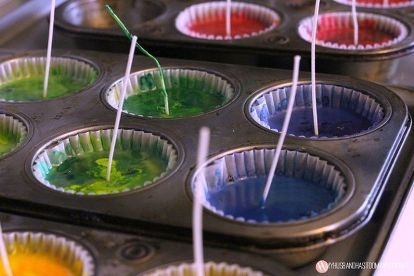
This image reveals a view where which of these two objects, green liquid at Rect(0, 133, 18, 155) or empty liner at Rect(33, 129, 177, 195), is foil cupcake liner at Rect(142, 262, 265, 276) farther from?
green liquid at Rect(0, 133, 18, 155)

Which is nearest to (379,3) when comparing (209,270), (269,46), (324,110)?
(269,46)

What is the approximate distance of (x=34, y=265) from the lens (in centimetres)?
129

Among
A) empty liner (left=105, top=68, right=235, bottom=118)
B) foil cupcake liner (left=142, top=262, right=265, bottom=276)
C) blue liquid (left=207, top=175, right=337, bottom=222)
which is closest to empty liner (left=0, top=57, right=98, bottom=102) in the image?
empty liner (left=105, top=68, right=235, bottom=118)

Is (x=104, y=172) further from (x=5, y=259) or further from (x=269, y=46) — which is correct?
(x=269, y=46)

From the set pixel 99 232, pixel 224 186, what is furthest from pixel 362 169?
pixel 99 232

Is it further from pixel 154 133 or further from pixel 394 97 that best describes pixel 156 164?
pixel 394 97

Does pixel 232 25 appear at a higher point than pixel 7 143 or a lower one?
higher

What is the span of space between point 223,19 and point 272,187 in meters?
1.22

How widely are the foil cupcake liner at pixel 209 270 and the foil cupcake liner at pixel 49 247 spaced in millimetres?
164

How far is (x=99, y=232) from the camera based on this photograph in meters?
1.30

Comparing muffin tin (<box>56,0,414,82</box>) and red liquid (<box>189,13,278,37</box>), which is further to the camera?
red liquid (<box>189,13,278,37</box>)

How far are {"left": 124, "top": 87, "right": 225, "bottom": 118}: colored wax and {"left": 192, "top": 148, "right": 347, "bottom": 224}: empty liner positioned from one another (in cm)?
34

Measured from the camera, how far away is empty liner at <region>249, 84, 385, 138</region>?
1.79m

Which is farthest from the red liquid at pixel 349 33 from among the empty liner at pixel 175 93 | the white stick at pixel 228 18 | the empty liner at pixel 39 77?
the empty liner at pixel 39 77
